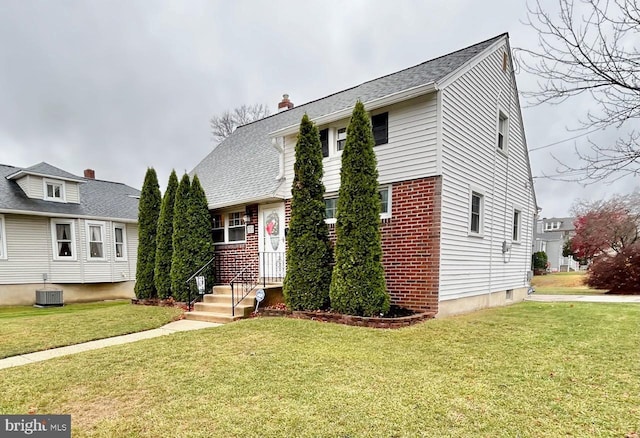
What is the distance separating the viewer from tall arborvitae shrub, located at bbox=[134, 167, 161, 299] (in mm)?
10258

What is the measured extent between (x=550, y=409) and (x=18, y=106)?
20.9 meters

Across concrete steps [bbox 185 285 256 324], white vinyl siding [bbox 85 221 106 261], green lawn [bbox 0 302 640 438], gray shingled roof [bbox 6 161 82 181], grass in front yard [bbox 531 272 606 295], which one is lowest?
grass in front yard [bbox 531 272 606 295]

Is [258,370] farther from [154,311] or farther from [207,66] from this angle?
[207,66]

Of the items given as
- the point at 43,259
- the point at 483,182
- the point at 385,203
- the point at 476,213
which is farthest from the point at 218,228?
the point at 483,182

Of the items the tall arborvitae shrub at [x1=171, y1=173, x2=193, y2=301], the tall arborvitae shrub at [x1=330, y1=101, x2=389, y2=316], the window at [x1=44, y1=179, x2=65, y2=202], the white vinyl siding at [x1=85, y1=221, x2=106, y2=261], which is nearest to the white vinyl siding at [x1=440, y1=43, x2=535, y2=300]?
the tall arborvitae shrub at [x1=330, y1=101, x2=389, y2=316]

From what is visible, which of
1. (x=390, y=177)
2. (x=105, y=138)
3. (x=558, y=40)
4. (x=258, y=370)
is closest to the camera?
(x=558, y=40)

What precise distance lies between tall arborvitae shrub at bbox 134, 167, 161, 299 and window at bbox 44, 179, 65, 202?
566 cm

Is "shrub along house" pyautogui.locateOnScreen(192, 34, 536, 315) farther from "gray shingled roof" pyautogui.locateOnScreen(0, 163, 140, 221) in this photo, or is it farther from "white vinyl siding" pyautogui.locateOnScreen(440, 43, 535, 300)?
"gray shingled roof" pyautogui.locateOnScreen(0, 163, 140, 221)

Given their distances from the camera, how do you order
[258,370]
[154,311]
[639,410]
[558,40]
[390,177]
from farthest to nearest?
[154,311], [390,177], [258,370], [558,40], [639,410]

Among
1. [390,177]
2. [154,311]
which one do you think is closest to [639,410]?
[390,177]

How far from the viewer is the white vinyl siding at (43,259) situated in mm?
11641

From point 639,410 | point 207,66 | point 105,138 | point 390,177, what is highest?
point 207,66

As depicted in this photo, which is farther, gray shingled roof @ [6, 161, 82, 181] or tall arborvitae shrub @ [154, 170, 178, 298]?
gray shingled roof @ [6, 161, 82, 181]

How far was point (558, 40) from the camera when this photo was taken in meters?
3.35
